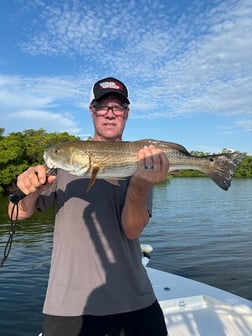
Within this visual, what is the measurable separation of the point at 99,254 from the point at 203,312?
391 cm

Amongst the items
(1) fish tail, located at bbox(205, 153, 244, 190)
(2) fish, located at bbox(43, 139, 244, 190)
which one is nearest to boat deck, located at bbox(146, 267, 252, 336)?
(1) fish tail, located at bbox(205, 153, 244, 190)

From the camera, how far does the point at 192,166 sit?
10.4 feet

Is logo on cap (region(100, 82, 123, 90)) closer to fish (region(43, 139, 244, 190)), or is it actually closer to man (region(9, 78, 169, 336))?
fish (region(43, 139, 244, 190))

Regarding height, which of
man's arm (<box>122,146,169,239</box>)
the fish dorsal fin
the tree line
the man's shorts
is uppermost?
the tree line

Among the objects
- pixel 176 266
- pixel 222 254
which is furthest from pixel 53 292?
pixel 222 254

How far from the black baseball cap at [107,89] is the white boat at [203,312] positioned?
3681 mm

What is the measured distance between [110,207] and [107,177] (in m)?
0.24

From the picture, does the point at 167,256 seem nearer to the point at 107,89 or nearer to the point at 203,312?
the point at 203,312

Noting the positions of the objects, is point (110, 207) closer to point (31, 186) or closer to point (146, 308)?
point (31, 186)

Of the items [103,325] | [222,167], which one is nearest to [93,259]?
[103,325]

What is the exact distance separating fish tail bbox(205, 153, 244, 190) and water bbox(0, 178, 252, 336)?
7035 millimetres

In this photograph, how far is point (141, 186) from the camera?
2762mm

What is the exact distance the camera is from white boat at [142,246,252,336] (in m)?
5.56

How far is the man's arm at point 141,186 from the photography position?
2.77 meters
